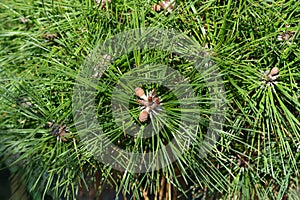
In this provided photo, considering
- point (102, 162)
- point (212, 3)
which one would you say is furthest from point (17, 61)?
point (212, 3)

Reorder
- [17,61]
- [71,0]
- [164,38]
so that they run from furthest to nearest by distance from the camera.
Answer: [17,61]
[71,0]
[164,38]

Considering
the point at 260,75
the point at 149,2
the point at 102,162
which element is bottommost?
the point at 102,162

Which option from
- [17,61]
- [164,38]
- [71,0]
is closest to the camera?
[164,38]

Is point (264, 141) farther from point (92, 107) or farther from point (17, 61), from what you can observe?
point (17, 61)

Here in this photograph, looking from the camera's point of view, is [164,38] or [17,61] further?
[17,61]

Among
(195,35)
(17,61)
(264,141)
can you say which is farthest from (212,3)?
(17,61)

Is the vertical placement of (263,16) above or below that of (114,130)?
above
